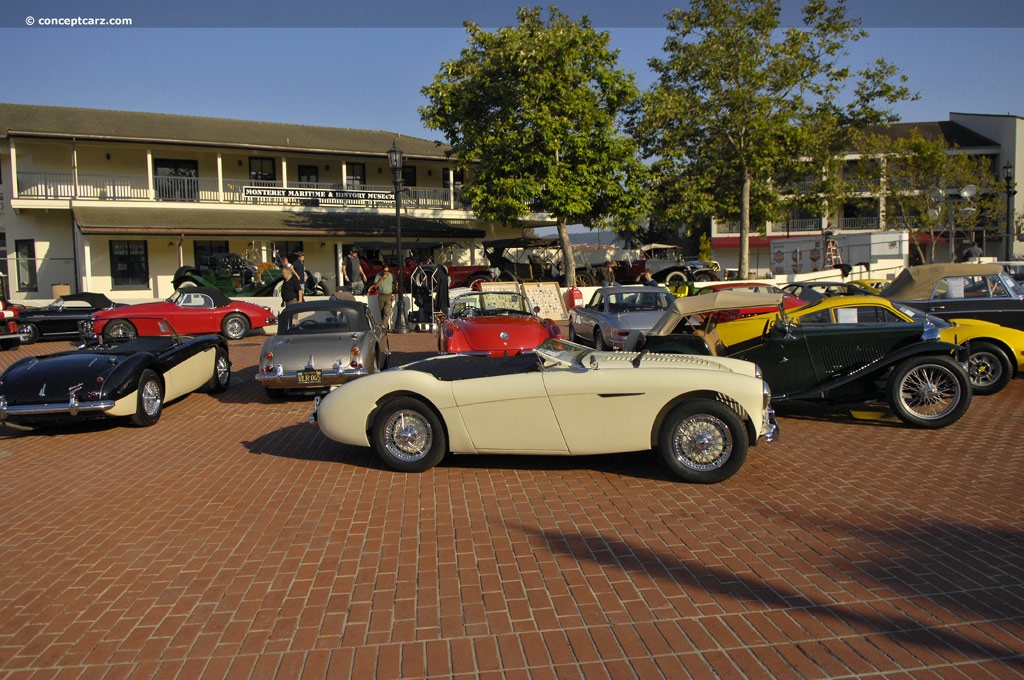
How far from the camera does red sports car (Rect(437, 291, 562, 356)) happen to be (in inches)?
455

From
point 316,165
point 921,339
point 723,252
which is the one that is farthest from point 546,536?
point 723,252

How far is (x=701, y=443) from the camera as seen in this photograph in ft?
20.5

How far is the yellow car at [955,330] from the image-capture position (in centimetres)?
984

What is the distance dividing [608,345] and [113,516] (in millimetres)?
9662

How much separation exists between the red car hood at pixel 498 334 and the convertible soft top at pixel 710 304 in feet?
7.59

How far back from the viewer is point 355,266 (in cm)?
2420

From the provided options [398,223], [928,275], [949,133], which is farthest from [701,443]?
[949,133]

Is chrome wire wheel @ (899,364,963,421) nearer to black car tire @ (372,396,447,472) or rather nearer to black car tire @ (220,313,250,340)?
black car tire @ (372,396,447,472)

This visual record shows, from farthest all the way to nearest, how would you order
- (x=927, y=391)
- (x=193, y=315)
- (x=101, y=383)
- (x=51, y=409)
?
(x=193, y=315) → (x=101, y=383) → (x=51, y=409) → (x=927, y=391)

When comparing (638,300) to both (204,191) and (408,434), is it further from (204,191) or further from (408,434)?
(204,191)

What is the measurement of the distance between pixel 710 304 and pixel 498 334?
11.5ft

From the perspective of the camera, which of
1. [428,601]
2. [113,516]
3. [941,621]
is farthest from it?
[113,516]

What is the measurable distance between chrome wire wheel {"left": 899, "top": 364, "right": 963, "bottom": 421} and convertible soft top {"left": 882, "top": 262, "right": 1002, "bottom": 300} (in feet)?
17.8

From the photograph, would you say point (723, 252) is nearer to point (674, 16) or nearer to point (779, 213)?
point (779, 213)
